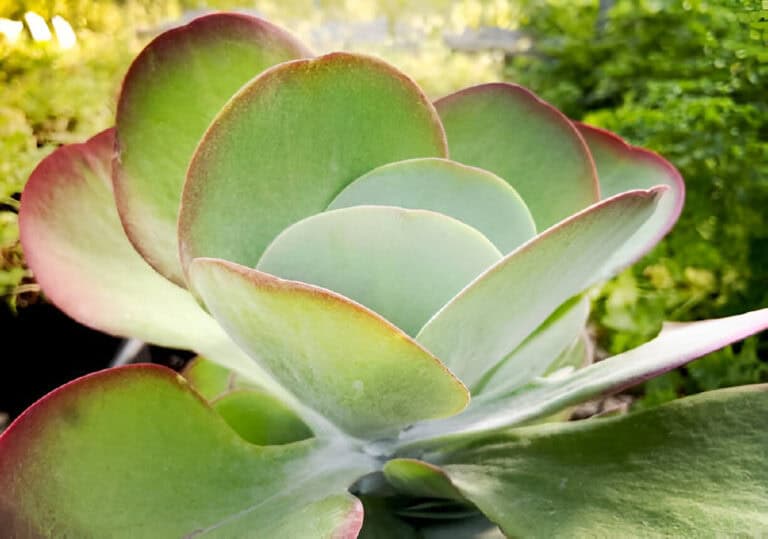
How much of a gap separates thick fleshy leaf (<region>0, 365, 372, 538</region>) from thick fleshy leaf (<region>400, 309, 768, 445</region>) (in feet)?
0.17

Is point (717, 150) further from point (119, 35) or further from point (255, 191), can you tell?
point (119, 35)

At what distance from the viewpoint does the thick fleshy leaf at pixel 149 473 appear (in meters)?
0.28

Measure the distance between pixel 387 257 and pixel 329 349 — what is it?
0.05m

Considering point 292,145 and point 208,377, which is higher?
point 292,145

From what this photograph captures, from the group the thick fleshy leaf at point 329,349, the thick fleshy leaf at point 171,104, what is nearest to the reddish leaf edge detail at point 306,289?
the thick fleshy leaf at point 329,349

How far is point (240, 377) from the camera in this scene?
42cm

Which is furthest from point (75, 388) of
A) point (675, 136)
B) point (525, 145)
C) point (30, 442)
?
point (675, 136)

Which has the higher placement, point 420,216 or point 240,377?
point 420,216

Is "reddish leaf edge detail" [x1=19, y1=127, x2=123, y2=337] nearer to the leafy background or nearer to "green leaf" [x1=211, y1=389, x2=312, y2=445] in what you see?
"green leaf" [x1=211, y1=389, x2=312, y2=445]

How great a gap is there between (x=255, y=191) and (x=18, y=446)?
0.44 ft

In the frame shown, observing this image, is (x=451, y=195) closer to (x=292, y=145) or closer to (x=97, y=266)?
(x=292, y=145)

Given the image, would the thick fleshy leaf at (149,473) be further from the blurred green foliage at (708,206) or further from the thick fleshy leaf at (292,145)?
the blurred green foliage at (708,206)

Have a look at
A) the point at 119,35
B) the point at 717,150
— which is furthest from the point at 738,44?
the point at 119,35

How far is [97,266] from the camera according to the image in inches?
15.2
